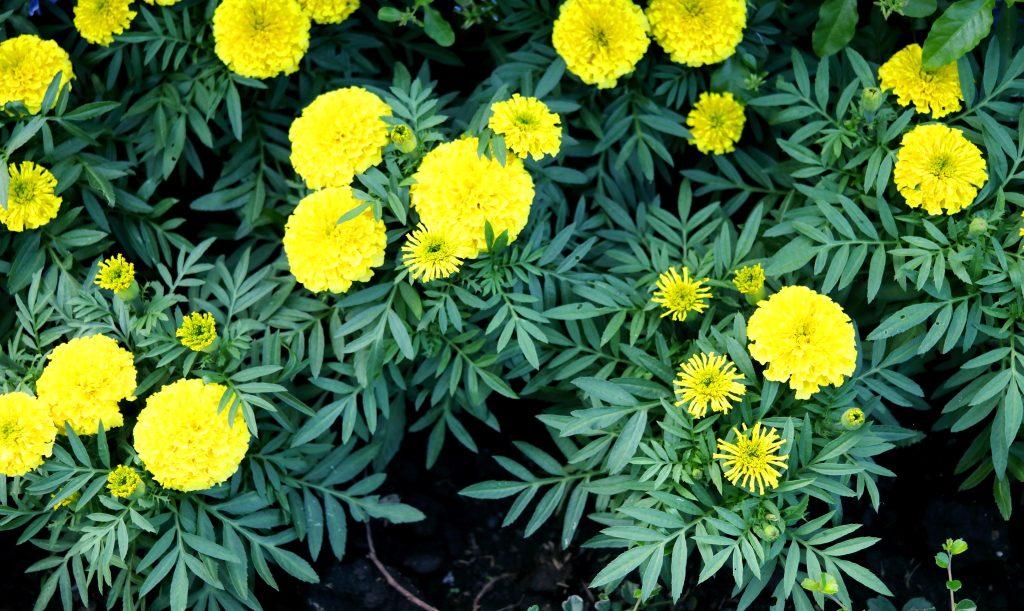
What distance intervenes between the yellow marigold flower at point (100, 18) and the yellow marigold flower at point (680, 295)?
1.65m

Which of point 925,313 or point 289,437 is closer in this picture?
point 925,313

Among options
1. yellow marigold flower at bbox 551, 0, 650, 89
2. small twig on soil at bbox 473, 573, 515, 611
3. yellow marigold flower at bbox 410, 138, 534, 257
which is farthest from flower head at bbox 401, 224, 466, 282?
small twig on soil at bbox 473, 573, 515, 611

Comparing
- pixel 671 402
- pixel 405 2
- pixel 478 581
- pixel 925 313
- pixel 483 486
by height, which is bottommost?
pixel 478 581

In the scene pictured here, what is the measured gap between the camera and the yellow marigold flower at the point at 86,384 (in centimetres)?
245

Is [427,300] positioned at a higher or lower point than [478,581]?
higher

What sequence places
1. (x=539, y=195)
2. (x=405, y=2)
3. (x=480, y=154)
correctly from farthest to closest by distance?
(x=405, y=2) < (x=539, y=195) < (x=480, y=154)

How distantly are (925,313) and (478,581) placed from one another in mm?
1447

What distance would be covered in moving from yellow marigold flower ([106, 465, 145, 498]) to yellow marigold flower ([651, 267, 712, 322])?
1320mm

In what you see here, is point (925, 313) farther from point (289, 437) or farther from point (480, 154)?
point (289, 437)

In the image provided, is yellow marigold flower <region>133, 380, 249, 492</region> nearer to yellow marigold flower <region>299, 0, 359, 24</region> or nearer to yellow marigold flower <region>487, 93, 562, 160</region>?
yellow marigold flower <region>487, 93, 562, 160</region>

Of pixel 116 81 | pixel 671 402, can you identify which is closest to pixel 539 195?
pixel 671 402

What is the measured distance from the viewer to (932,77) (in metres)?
2.72

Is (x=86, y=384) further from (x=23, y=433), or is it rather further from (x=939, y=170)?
(x=939, y=170)

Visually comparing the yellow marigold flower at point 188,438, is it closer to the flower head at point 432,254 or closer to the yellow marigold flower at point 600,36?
the flower head at point 432,254
